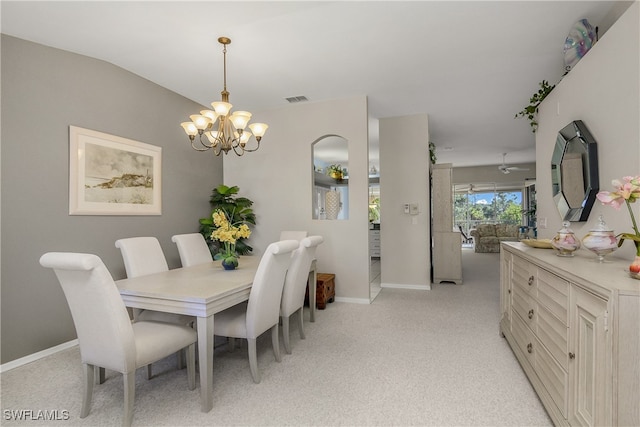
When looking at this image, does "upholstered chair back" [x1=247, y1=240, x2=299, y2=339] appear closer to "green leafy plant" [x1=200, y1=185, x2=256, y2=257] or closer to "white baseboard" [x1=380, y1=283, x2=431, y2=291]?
"green leafy plant" [x1=200, y1=185, x2=256, y2=257]

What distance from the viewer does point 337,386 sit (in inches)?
86.9

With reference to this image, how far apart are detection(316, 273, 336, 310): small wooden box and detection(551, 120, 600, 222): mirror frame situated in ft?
8.29

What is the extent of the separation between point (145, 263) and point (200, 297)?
1.22m

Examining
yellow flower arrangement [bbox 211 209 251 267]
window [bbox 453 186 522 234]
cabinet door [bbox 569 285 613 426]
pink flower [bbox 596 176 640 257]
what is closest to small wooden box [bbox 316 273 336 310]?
yellow flower arrangement [bbox 211 209 251 267]

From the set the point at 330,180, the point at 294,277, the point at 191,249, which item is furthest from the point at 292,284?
the point at 330,180

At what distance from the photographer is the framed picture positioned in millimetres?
3008

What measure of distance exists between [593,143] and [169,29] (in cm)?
328

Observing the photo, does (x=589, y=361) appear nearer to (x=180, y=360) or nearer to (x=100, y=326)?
(x=100, y=326)

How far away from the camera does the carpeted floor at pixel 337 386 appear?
1.87 m

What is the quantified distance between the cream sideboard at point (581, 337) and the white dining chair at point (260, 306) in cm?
162

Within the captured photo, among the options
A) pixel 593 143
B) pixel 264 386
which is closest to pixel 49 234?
pixel 264 386

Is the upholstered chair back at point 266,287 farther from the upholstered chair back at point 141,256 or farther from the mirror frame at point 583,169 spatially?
the mirror frame at point 583,169

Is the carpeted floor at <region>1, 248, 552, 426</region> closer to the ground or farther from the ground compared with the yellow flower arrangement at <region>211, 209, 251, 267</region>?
closer to the ground

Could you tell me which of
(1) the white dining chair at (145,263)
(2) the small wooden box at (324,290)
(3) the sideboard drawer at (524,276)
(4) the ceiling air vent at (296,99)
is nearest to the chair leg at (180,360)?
(1) the white dining chair at (145,263)
